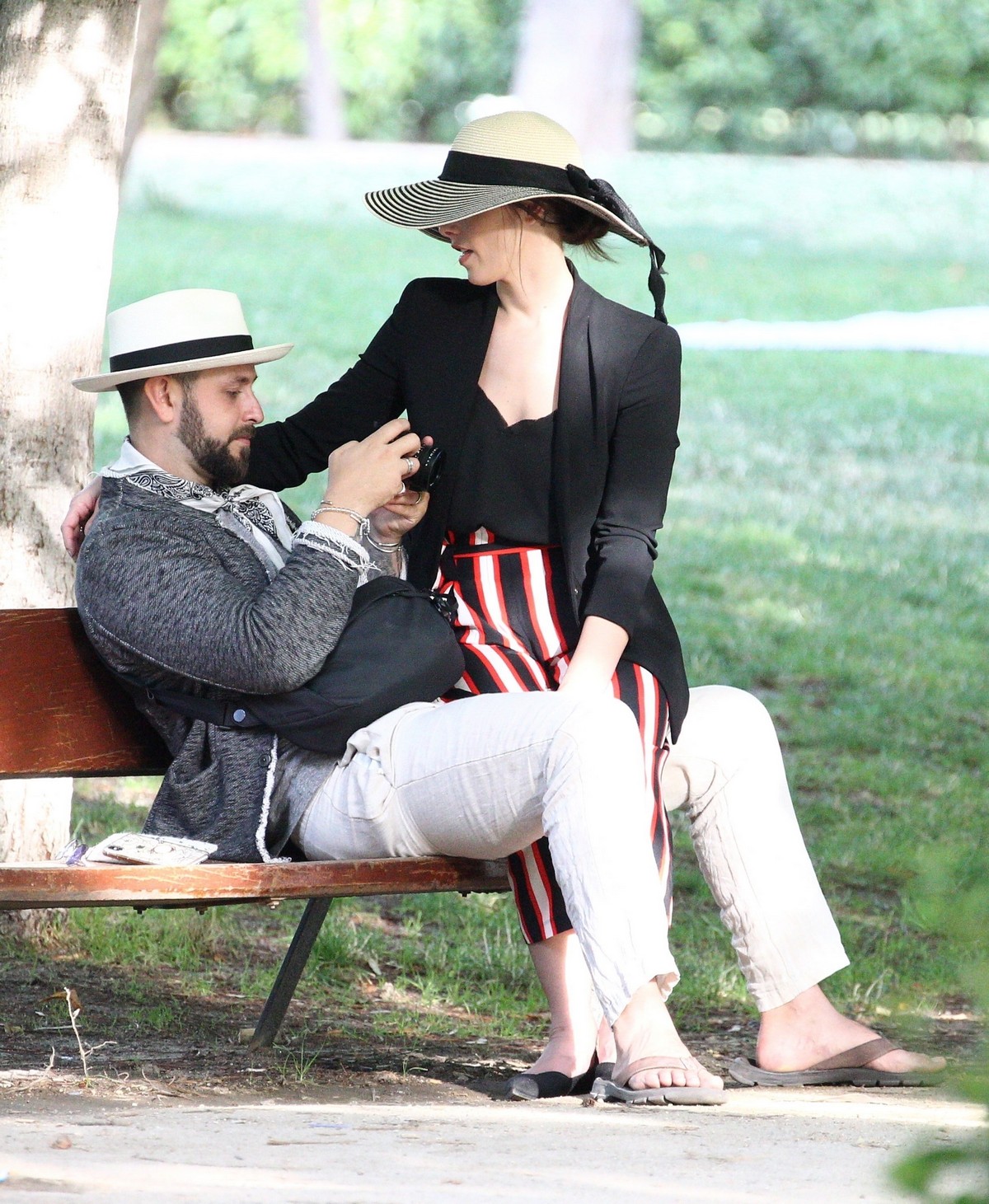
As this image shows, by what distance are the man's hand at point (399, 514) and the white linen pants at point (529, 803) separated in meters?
0.41

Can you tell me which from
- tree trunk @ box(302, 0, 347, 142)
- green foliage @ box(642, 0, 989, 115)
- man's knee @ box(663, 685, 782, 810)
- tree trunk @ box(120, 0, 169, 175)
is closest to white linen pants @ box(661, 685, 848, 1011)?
man's knee @ box(663, 685, 782, 810)

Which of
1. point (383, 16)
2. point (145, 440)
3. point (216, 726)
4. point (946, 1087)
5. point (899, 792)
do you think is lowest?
point (899, 792)

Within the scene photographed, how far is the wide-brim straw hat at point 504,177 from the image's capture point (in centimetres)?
362

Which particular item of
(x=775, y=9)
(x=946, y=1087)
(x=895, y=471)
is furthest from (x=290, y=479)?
(x=775, y=9)

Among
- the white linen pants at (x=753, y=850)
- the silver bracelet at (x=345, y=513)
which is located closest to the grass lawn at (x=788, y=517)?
the white linen pants at (x=753, y=850)

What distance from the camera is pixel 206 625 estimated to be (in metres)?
3.26

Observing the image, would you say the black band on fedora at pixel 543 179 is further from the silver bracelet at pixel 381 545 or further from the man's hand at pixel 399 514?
the silver bracelet at pixel 381 545

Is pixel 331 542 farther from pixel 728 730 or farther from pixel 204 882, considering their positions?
pixel 728 730

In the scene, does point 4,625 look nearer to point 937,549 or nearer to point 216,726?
point 216,726

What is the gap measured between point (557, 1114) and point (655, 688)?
0.84 m

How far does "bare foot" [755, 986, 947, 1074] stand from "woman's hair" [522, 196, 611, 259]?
1.48 metres

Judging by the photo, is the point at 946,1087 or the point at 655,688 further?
the point at 655,688

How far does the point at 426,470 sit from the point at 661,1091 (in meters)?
1.22

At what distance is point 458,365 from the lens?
12.2 feet
